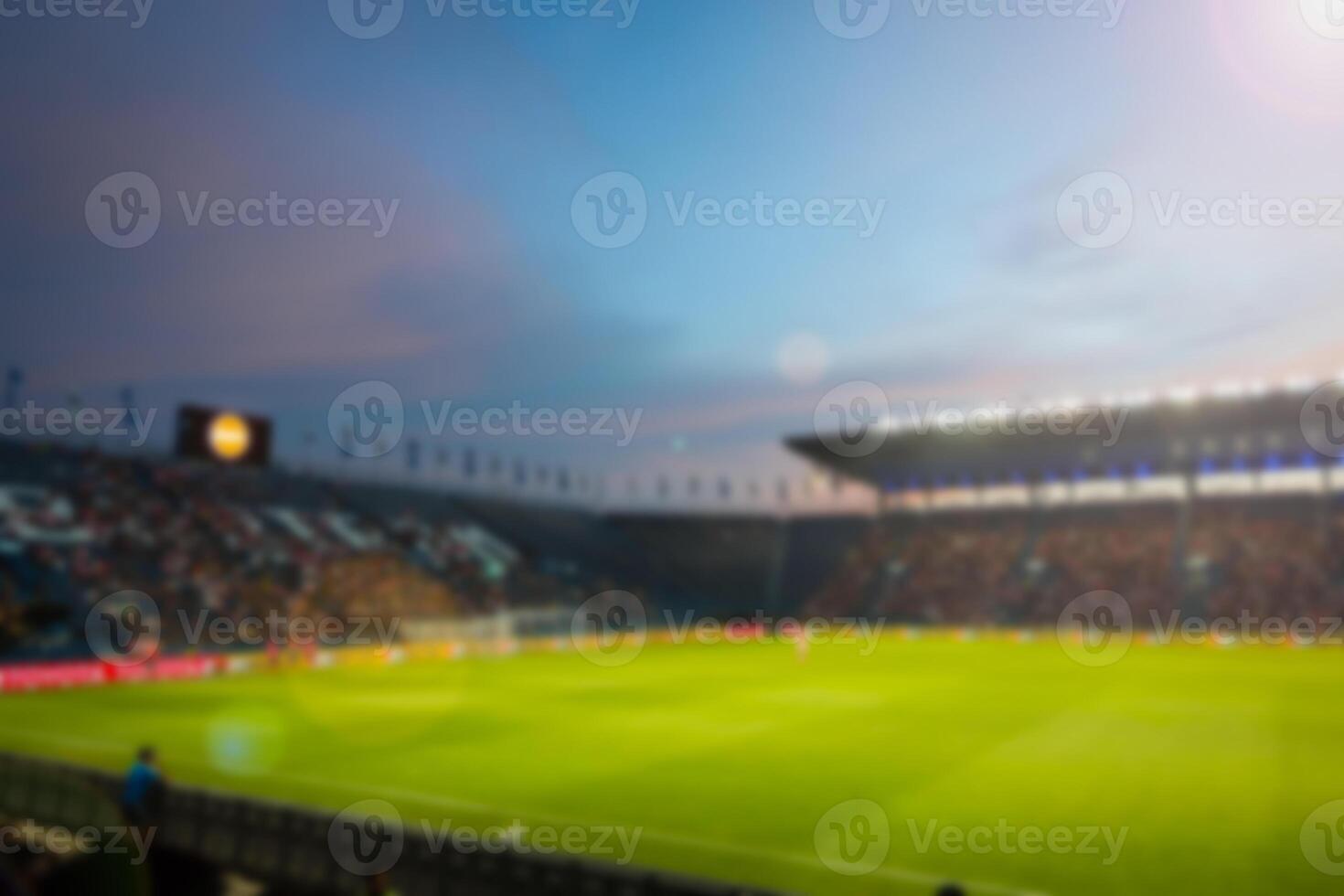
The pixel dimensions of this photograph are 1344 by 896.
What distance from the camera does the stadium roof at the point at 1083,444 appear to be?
2249 inches

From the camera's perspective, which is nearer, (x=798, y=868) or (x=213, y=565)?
(x=798, y=868)

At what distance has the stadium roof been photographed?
57125 mm

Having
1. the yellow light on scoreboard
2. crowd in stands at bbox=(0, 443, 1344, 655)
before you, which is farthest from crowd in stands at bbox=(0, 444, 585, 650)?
the yellow light on scoreboard

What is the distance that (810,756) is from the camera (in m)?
20.2

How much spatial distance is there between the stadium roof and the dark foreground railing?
Result: 52.8m

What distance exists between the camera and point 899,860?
1323 centimetres

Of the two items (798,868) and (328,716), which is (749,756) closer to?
(798,868)

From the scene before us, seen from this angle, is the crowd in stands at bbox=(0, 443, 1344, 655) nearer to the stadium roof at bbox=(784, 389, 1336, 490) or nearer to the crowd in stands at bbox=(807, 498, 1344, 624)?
the crowd in stands at bbox=(807, 498, 1344, 624)

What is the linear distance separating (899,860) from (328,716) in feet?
59.2

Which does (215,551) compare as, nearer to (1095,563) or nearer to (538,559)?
(538,559)

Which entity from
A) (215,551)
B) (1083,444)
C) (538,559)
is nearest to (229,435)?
(215,551)

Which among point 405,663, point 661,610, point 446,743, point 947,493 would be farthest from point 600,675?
point 947,493

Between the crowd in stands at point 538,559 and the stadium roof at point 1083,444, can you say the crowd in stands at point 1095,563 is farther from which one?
the stadium roof at point 1083,444

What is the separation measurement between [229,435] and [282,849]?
49.6 metres
